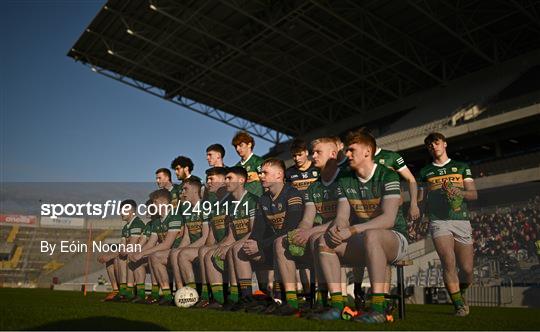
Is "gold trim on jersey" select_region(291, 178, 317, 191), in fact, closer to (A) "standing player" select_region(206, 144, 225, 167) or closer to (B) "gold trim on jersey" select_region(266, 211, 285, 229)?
(B) "gold trim on jersey" select_region(266, 211, 285, 229)

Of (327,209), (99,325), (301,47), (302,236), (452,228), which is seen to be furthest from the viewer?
(301,47)

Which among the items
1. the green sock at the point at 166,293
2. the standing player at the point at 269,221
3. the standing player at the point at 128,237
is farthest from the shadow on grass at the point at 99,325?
the standing player at the point at 128,237

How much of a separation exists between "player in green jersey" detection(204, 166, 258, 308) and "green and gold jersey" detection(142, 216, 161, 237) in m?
1.25

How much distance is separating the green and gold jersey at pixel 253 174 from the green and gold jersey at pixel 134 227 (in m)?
1.64

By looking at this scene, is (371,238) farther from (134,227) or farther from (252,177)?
(134,227)

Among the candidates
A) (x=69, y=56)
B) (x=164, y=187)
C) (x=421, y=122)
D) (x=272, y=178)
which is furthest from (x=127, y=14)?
(x=272, y=178)

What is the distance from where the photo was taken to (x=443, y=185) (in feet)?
17.5

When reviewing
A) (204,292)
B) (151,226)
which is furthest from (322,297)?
(151,226)

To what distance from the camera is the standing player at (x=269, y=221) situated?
5.14 metres

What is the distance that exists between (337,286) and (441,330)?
93cm

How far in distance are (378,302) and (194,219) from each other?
9.39 feet

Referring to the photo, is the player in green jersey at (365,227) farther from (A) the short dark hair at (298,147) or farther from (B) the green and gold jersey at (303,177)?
(A) the short dark hair at (298,147)

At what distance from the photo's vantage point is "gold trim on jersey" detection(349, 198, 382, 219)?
4.50 metres

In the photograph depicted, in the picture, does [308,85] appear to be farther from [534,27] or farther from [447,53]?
[534,27]
